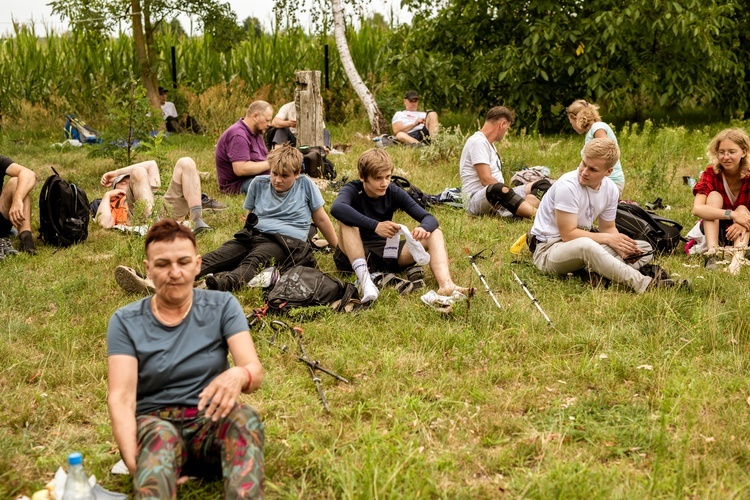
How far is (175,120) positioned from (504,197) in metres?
9.30

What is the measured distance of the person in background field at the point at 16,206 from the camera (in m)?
7.00

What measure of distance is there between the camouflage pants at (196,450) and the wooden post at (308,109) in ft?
26.1

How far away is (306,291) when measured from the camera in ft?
17.9

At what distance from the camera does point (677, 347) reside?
4.64m

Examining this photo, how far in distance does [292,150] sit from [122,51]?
11.8 meters

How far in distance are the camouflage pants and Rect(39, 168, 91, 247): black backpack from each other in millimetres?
4469

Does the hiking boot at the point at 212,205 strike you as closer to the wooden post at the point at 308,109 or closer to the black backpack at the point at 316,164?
the black backpack at the point at 316,164

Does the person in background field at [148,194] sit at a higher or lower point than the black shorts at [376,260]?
higher

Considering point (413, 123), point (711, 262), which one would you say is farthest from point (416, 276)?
point (413, 123)

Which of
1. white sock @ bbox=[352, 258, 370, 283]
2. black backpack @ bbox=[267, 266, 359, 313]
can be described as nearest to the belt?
black backpack @ bbox=[267, 266, 359, 313]

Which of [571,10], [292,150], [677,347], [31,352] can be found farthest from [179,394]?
[571,10]

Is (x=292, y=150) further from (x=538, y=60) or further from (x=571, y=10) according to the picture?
(x=571, y=10)

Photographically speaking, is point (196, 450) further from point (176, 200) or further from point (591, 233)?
point (176, 200)

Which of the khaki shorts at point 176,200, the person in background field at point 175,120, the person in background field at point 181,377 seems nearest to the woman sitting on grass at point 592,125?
the khaki shorts at point 176,200
